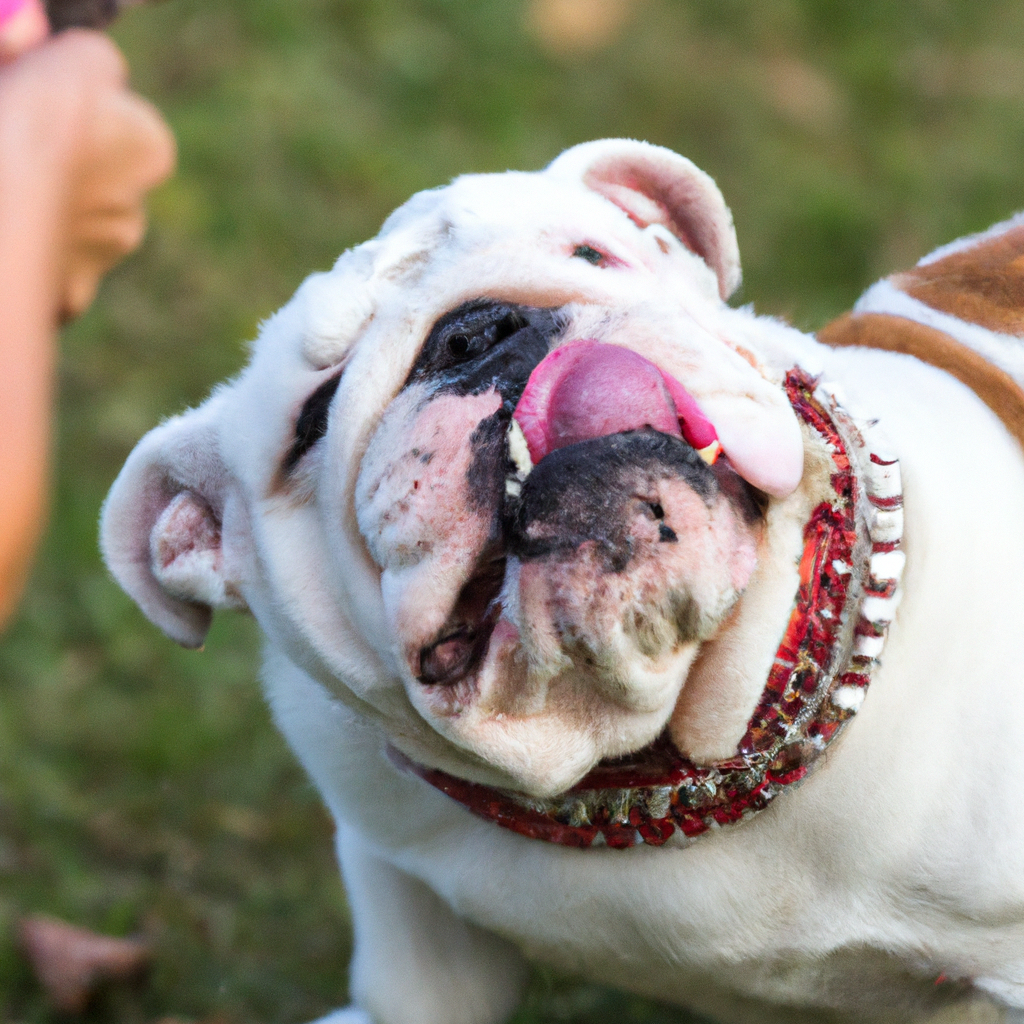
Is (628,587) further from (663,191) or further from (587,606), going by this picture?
(663,191)

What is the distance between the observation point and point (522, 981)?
2391 millimetres

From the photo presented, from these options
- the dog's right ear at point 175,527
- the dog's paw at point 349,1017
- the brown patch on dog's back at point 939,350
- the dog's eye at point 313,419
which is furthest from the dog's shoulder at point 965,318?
the dog's paw at point 349,1017

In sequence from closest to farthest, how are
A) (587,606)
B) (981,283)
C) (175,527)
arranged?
(587,606) < (175,527) < (981,283)

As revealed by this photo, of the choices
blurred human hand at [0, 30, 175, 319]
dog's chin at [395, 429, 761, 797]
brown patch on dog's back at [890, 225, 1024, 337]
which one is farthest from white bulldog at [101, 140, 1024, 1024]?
blurred human hand at [0, 30, 175, 319]

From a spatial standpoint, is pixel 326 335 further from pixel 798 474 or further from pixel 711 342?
pixel 798 474

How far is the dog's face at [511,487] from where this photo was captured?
142 centimetres

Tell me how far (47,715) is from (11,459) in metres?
2.58

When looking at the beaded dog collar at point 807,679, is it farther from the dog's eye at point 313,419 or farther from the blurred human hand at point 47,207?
the blurred human hand at point 47,207

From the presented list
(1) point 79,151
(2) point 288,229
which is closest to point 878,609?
(1) point 79,151

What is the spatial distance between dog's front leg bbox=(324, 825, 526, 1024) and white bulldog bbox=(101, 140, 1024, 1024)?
269mm

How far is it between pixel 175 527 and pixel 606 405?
0.75m

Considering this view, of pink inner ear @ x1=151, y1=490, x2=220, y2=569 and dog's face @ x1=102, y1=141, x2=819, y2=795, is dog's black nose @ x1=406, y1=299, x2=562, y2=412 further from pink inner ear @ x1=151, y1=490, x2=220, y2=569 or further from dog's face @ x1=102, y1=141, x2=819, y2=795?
pink inner ear @ x1=151, y1=490, x2=220, y2=569

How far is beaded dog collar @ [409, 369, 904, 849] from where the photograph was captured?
1.62 m

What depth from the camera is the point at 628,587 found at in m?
1.40
